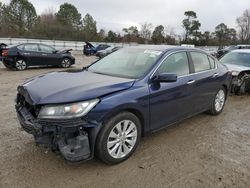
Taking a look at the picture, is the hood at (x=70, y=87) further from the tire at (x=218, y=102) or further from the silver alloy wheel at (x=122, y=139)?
the tire at (x=218, y=102)

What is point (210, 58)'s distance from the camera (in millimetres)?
5273

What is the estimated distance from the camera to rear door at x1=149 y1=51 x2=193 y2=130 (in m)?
3.67

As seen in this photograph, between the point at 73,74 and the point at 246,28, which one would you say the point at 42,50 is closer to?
the point at 73,74

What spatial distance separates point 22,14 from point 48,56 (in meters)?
47.6

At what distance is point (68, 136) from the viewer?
9.47 ft

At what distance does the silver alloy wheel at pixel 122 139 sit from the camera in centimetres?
323

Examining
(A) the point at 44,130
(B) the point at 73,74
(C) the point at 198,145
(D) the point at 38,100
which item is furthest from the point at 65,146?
(C) the point at 198,145

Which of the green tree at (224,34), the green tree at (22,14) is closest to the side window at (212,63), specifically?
the green tree at (22,14)

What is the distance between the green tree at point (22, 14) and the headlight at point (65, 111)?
5451 centimetres

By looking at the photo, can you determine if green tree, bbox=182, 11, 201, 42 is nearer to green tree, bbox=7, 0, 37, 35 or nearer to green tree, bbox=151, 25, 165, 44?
green tree, bbox=151, 25, 165, 44

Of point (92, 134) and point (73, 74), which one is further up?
point (73, 74)

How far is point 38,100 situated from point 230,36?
6910cm

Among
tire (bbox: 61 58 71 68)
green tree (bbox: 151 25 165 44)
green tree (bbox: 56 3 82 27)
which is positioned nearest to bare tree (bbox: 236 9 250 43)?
green tree (bbox: 151 25 165 44)

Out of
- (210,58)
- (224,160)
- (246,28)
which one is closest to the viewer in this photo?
(224,160)
